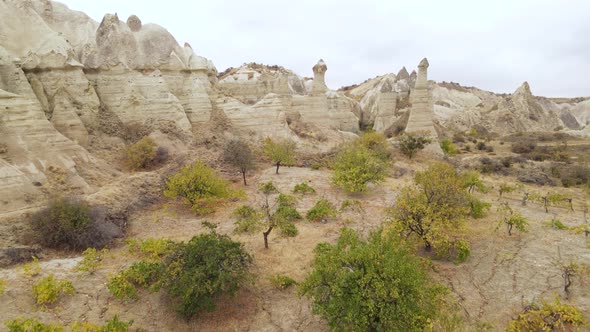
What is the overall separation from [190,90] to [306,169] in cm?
971

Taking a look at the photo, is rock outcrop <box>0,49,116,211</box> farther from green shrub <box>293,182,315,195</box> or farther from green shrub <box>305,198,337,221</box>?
green shrub <box>305,198,337,221</box>

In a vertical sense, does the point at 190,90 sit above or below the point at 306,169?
above

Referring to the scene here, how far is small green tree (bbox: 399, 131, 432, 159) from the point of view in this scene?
81.6 ft

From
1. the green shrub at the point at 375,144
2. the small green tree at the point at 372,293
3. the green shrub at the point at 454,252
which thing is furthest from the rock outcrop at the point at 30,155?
the green shrub at the point at 375,144

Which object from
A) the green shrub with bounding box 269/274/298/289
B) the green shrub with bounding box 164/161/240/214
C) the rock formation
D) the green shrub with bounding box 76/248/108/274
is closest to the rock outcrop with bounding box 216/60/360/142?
the rock formation

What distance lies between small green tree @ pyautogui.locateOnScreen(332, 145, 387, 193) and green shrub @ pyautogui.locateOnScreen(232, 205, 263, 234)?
5.22 metres

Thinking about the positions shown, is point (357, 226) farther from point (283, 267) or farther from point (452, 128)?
point (452, 128)

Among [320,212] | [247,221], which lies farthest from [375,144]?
[247,221]

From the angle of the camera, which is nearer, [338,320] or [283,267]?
[338,320]

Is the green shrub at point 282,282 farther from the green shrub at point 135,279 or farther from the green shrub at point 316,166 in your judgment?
the green shrub at point 316,166

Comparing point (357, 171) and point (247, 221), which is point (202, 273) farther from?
point (357, 171)

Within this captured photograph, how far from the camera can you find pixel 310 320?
741 cm

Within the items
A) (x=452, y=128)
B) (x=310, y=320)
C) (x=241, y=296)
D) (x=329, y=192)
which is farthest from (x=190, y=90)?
(x=452, y=128)

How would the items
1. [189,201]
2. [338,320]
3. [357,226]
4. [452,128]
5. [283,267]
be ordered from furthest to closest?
[452,128], [189,201], [357,226], [283,267], [338,320]
